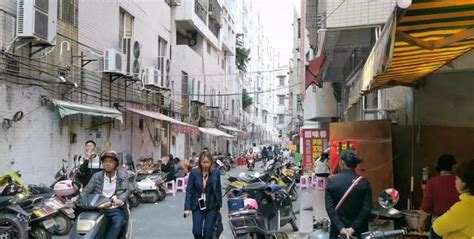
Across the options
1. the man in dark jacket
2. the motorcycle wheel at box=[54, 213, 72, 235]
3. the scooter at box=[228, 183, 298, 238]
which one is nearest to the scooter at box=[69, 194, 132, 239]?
the scooter at box=[228, 183, 298, 238]

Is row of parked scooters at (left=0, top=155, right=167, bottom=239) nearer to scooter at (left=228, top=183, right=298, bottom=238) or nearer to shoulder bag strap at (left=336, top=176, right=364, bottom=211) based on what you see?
scooter at (left=228, top=183, right=298, bottom=238)

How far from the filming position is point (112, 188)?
6.20 meters

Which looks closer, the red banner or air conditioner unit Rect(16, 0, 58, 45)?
the red banner

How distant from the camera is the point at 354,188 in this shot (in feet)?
16.0

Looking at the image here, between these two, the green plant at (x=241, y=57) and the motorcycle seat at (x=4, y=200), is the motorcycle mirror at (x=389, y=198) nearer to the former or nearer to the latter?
the motorcycle seat at (x=4, y=200)

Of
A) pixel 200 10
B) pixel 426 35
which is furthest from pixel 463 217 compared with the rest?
pixel 200 10

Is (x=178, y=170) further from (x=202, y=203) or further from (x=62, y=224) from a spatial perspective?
(x=202, y=203)

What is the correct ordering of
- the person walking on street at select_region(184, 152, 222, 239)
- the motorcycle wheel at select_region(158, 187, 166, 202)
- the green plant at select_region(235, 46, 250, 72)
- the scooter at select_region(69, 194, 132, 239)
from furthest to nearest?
the green plant at select_region(235, 46, 250, 72) < the motorcycle wheel at select_region(158, 187, 166, 202) < the person walking on street at select_region(184, 152, 222, 239) < the scooter at select_region(69, 194, 132, 239)

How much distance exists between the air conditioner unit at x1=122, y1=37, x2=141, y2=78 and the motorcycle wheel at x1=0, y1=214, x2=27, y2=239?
9182 millimetres

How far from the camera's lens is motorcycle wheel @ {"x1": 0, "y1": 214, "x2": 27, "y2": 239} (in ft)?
24.6

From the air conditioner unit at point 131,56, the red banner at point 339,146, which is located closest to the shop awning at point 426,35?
the red banner at point 339,146

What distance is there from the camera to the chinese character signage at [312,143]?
21.2 m

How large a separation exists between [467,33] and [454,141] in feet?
12.1

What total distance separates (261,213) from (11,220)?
3.83 meters
